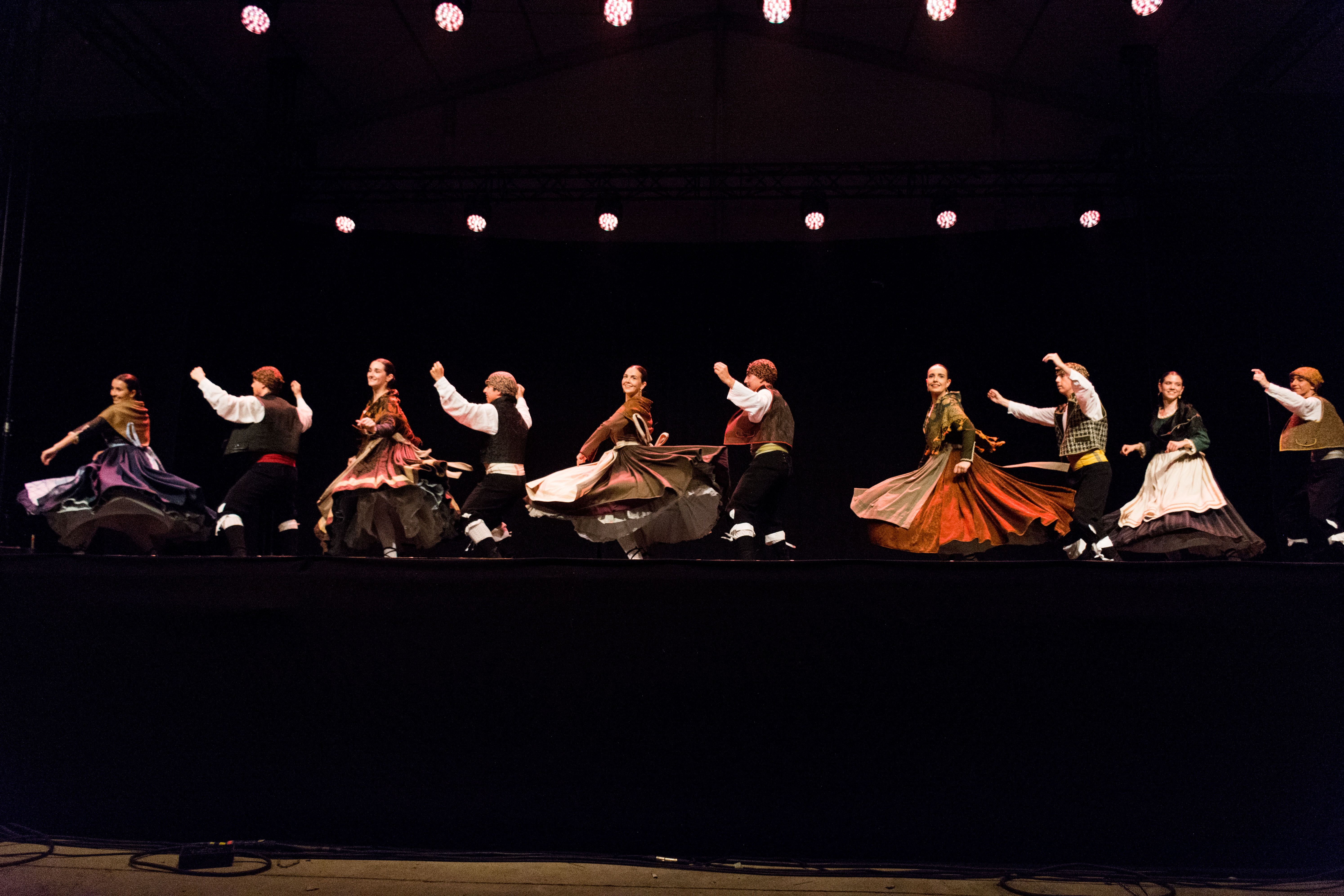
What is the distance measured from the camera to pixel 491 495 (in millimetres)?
5824

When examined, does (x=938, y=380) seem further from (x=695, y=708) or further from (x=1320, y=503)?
(x=695, y=708)

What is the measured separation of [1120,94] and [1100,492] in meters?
4.61

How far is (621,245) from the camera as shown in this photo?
9.24 meters

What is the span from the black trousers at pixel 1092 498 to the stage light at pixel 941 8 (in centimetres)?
340

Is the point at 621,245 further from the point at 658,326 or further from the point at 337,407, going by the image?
the point at 337,407

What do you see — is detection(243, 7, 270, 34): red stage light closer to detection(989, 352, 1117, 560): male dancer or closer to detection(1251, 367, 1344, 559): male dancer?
detection(989, 352, 1117, 560): male dancer

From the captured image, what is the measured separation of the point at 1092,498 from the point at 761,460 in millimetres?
2326

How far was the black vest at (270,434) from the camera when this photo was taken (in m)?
6.00

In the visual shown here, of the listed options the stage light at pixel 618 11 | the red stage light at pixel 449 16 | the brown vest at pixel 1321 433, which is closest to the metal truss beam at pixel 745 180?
the red stage light at pixel 449 16

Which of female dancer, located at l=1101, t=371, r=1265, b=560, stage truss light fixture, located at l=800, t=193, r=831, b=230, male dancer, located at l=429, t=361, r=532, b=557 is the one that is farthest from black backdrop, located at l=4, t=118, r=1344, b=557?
male dancer, located at l=429, t=361, r=532, b=557

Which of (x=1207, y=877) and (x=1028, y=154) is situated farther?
(x=1028, y=154)

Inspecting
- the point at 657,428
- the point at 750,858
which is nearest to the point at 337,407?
the point at 657,428

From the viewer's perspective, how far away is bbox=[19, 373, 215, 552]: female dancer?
5781mm

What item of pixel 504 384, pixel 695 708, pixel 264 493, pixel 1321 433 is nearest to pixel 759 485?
pixel 504 384
